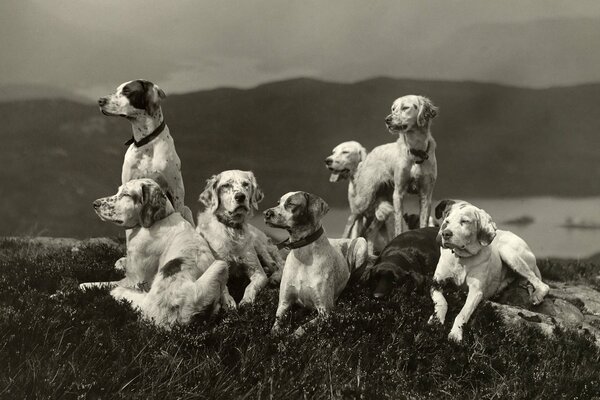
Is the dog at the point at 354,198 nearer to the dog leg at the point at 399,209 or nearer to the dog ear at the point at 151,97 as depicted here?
the dog leg at the point at 399,209

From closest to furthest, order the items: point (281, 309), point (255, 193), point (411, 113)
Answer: point (281, 309) < point (255, 193) < point (411, 113)

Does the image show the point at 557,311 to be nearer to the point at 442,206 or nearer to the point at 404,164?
the point at 442,206

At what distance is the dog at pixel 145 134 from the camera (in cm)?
909

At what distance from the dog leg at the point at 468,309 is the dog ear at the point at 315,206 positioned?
1857 mm

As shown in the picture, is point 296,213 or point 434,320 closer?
point 296,213

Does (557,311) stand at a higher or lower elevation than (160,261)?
lower

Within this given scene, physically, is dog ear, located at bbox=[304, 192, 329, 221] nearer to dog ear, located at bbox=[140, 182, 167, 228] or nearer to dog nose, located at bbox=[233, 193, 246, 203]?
dog nose, located at bbox=[233, 193, 246, 203]

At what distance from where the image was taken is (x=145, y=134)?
364 inches

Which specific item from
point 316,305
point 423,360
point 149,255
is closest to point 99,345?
point 149,255

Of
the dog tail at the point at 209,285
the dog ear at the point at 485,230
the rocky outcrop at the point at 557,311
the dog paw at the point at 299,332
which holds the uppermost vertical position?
the dog ear at the point at 485,230

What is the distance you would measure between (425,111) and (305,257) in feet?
13.1

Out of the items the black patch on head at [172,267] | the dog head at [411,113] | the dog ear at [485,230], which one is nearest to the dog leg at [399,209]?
the dog head at [411,113]

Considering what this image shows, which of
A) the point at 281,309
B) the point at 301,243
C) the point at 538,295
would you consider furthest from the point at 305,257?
the point at 538,295

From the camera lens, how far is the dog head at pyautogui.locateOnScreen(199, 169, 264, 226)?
8.69m
